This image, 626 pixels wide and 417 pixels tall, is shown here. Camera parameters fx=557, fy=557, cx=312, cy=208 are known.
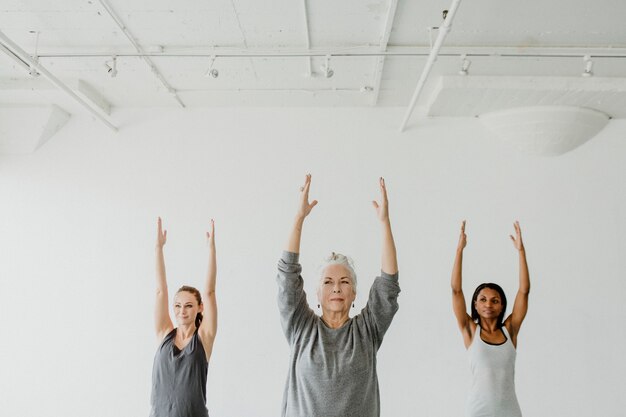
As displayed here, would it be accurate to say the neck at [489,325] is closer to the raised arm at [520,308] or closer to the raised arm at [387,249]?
the raised arm at [520,308]

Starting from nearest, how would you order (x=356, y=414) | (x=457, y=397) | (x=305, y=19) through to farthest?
(x=356, y=414) → (x=305, y=19) → (x=457, y=397)

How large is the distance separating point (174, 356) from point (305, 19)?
7.84 feet

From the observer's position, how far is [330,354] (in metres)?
1.96

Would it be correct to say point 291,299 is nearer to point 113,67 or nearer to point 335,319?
point 335,319

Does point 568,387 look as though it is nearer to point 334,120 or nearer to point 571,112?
point 571,112

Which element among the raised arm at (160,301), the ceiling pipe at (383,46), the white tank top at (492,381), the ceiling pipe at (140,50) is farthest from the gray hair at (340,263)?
the ceiling pipe at (140,50)

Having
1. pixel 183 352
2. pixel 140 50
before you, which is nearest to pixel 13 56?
pixel 140 50

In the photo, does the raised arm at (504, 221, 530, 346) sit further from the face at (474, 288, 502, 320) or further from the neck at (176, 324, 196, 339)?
the neck at (176, 324, 196, 339)

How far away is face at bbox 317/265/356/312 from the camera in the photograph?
207 cm

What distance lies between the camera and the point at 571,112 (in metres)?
5.02

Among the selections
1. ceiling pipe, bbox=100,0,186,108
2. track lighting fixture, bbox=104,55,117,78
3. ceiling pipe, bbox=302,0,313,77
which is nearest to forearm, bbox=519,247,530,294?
ceiling pipe, bbox=302,0,313,77

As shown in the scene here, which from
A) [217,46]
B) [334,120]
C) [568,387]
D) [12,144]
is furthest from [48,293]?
[568,387]

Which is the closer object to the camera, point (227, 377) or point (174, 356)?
point (174, 356)

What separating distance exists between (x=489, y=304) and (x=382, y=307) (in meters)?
1.63
